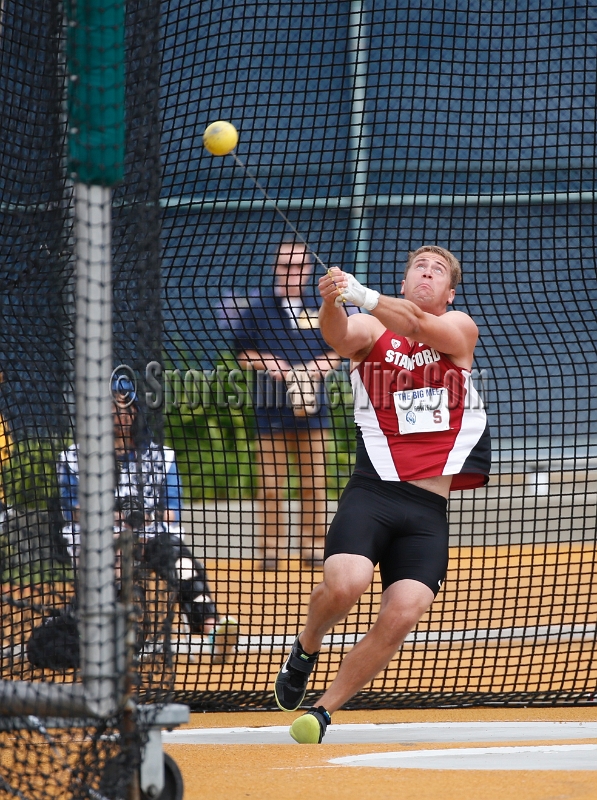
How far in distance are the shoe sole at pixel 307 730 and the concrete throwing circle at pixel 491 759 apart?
211mm

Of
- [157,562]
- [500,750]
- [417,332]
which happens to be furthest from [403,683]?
[157,562]

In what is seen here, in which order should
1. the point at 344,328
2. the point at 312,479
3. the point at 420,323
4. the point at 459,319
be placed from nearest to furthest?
the point at 420,323
the point at 344,328
the point at 459,319
the point at 312,479

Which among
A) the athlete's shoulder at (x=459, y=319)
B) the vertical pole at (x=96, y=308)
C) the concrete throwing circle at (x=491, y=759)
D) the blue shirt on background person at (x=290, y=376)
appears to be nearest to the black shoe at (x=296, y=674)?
the concrete throwing circle at (x=491, y=759)

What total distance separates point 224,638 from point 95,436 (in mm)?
3049

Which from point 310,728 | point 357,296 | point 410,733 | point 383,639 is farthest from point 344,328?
point 410,733

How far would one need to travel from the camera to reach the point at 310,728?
396 cm

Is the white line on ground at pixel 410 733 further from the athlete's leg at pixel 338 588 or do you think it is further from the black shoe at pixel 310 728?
the athlete's leg at pixel 338 588

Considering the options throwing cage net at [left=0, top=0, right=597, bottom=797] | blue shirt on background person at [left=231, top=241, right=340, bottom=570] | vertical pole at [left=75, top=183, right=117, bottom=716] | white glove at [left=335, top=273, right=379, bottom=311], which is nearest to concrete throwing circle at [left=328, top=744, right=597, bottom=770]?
throwing cage net at [left=0, top=0, right=597, bottom=797]

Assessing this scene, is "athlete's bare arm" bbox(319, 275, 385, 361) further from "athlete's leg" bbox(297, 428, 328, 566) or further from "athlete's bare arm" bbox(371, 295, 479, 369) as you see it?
"athlete's leg" bbox(297, 428, 328, 566)

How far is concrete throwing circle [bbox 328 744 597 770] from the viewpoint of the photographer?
11.7ft

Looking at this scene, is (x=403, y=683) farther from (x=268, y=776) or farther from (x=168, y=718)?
(x=168, y=718)

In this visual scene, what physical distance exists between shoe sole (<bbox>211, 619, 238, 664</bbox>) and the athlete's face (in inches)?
75.1

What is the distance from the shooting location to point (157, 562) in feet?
10.6

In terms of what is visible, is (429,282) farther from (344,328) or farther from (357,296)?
(357,296)
